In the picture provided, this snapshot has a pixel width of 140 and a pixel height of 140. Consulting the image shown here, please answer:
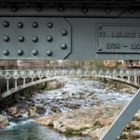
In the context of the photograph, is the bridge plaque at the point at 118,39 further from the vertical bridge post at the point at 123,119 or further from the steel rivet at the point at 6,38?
the steel rivet at the point at 6,38

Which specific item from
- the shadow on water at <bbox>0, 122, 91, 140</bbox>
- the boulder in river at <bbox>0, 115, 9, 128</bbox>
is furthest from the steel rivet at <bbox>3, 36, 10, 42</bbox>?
the boulder in river at <bbox>0, 115, 9, 128</bbox>

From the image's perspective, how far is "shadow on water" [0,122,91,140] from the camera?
80.0ft

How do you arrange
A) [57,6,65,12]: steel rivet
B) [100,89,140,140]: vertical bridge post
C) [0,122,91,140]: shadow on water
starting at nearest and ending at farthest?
[100,89,140,140]: vertical bridge post
[57,6,65,12]: steel rivet
[0,122,91,140]: shadow on water

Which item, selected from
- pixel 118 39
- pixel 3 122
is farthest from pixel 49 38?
pixel 3 122

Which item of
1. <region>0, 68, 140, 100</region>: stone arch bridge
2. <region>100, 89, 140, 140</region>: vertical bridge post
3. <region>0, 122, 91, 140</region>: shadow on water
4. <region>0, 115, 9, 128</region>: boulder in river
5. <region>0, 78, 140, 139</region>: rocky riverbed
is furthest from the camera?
<region>0, 68, 140, 100</region>: stone arch bridge

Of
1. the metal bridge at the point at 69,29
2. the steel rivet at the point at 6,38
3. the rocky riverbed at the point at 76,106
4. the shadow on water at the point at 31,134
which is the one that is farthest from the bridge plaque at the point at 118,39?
the shadow on water at the point at 31,134

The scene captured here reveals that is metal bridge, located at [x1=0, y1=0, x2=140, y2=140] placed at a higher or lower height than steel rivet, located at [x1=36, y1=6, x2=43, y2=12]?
lower

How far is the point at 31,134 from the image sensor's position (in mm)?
25312

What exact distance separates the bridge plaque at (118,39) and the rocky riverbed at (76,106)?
20723mm

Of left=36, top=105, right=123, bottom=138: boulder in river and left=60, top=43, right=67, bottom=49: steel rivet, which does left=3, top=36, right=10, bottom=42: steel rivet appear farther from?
left=36, top=105, right=123, bottom=138: boulder in river

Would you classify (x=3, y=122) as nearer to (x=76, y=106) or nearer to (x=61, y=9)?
(x=76, y=106)

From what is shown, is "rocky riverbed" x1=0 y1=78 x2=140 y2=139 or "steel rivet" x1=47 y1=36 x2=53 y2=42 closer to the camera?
"steel rivet" x1=47 y1=36 x2=53 y2=42

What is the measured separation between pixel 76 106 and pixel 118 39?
30.0m

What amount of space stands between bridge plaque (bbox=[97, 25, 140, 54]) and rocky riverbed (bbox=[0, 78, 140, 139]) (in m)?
20.7
